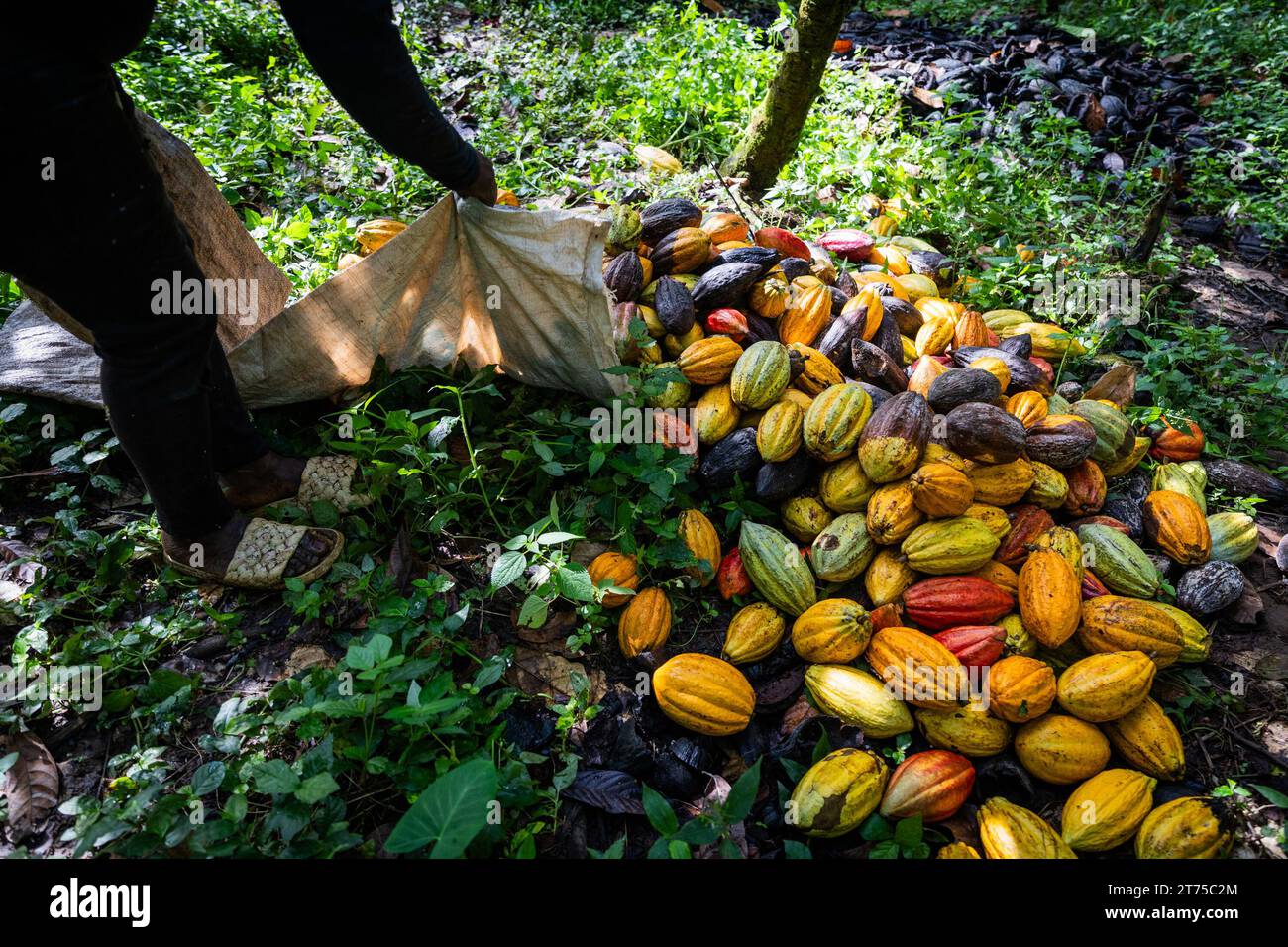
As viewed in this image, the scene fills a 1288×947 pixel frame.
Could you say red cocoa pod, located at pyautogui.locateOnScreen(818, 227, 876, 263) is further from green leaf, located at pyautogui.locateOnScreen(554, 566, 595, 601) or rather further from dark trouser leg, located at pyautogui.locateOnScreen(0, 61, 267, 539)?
dark trouser leg, located at pyautogui.locateOnScreen(0, 61, 267, 539)

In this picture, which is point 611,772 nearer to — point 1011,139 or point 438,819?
point 438,819

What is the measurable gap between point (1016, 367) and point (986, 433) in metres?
0.61

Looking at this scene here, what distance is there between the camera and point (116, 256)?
1.71 metres

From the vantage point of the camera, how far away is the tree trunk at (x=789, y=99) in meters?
3.69

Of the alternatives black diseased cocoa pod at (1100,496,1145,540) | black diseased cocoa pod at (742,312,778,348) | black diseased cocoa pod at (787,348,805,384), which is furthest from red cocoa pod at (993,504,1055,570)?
black diseased cocoa pod at (742,312,778,348)

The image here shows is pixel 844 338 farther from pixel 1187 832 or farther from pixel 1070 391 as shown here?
pixel 1187 832

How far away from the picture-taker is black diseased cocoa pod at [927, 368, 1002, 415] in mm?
2469

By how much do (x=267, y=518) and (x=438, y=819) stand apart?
136 centimetres

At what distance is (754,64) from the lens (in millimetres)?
5227

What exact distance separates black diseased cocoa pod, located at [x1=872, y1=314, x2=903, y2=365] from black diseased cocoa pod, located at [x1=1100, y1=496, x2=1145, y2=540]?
862 mm

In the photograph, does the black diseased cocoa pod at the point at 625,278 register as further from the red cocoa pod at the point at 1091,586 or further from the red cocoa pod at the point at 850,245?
the red cocoa pod at the point at 1091,586

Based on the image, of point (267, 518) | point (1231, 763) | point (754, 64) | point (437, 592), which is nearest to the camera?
point (1231, 763)
